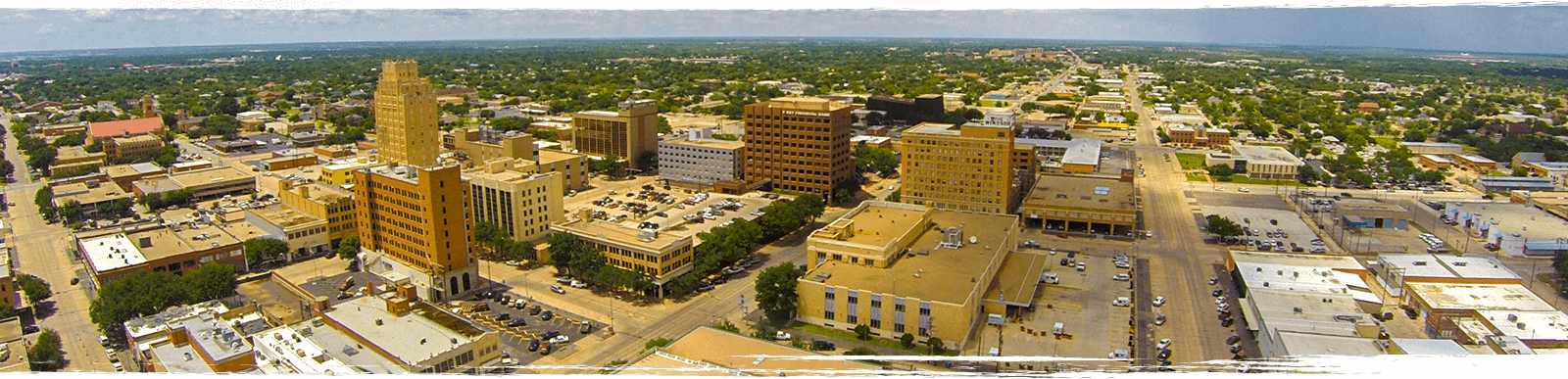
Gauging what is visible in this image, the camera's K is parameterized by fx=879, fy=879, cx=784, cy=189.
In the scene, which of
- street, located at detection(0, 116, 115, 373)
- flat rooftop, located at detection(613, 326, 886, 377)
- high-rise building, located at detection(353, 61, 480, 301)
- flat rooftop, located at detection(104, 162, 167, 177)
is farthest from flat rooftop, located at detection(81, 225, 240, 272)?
flat rooftop, located at detection(613, 326, 886, 377)

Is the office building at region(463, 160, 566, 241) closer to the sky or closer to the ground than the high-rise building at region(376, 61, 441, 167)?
closer to the ground

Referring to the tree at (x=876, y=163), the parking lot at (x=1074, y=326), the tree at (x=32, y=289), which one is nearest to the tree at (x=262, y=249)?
the tree at (x=32, y=289)

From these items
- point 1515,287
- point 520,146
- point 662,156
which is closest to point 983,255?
point 1515,287

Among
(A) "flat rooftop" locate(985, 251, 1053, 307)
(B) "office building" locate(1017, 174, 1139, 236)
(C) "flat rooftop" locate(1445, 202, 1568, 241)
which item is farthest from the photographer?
(B) "office building" locate(1017, 174, 1139, 236)

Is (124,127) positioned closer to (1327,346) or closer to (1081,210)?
(1081,210)

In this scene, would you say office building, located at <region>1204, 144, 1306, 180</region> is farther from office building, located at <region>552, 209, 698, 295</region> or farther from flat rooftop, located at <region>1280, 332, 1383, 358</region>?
office building, located at <region>552, 209, 698, 295</region>

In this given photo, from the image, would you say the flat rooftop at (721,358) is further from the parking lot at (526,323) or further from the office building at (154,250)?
the office building at (154,250)
